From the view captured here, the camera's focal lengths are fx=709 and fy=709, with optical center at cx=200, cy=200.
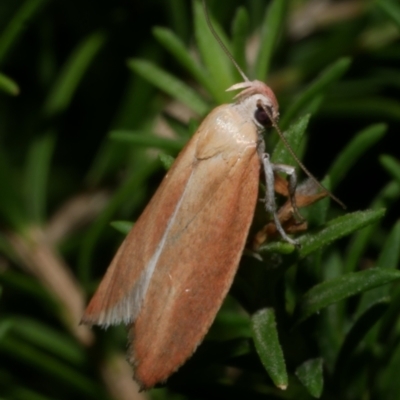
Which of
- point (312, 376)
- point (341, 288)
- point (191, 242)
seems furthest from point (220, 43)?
point (312, 376)

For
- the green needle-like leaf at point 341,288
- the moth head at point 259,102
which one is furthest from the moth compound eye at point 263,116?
the green needle-like leaf at point 341,288

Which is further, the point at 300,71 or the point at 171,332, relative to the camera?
the point at 300,71

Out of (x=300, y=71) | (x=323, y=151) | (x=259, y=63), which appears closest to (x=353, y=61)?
(x=300, y=71)

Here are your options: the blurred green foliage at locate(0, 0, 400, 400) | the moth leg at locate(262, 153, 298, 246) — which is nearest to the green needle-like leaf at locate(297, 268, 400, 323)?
the blurred green foliage at locate(0, 0, 400, 400)

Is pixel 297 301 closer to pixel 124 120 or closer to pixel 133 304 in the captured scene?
pixel 133 304

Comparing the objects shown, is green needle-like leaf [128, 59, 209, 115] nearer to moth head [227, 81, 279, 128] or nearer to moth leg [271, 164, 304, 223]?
moth head [227, 81, 279, 128]

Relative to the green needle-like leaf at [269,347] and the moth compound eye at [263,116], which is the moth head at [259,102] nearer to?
the moth compound eye at [263,116]
